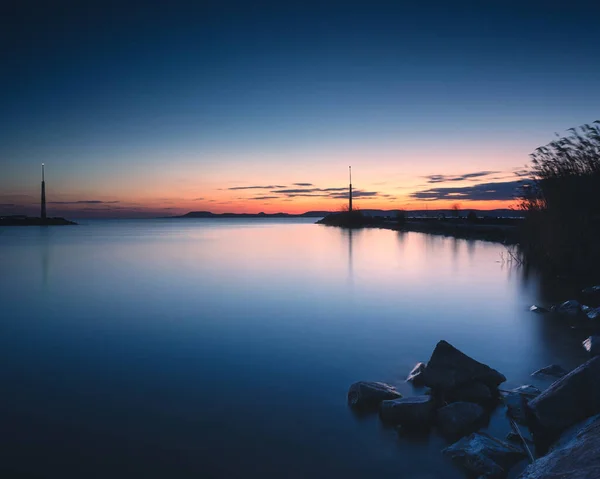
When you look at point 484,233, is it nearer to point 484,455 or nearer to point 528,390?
point 528,390

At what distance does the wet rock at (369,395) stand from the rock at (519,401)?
1.20 metres

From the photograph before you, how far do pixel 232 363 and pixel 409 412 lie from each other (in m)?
3.29

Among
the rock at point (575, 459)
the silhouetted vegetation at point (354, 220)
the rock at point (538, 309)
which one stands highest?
the silhouetted vegetation at point (354, 220)

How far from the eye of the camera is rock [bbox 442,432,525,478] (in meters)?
3.81

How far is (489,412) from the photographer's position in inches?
194

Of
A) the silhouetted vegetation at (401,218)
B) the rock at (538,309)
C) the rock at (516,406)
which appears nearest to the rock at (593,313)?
the rock at (538,309)

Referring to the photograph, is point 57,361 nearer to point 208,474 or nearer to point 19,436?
point 19,436

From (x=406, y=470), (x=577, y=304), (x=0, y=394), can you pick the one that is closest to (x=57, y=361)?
(x=0, y=394)

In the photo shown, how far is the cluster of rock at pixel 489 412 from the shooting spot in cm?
352

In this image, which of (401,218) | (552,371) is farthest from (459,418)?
(401,218)

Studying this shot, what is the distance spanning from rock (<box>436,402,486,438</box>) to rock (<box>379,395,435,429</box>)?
0.14 m

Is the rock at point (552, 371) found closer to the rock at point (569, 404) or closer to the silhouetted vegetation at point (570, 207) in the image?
the rock at point (569, 404)

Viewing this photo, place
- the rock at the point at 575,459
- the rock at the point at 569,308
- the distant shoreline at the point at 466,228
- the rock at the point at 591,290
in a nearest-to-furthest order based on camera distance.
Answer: the rock at the point at 575,459
the rock at the point at 569,308
the rock at the point at 591,290
the distant shoreline at the point at 466,228

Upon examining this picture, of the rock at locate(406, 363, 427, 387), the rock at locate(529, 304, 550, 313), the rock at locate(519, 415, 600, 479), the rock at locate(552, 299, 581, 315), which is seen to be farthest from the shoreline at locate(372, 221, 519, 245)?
the rock at locate(519, 415, 600, 479)
